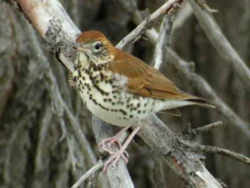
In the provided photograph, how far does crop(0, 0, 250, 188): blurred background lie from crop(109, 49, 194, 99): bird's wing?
0.31 m

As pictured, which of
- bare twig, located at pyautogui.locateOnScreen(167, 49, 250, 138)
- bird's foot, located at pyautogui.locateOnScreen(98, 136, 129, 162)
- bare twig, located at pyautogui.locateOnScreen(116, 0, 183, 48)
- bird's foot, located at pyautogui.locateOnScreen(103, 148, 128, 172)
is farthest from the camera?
bare twig, located at pyautogui.locateOnScreen(167, 49, 250, 138)

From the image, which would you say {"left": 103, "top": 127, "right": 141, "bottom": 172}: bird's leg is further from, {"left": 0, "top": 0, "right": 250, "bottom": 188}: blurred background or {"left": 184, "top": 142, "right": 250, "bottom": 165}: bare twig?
{"left": 184, "top": 142, "right": 250, "bottom": 165}: bare twig

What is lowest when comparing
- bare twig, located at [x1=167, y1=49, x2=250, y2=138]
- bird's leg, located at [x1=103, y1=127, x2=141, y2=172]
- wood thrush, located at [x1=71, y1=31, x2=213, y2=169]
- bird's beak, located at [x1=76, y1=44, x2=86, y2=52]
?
bare twig, located at [x1=167, y1=49, x2=250, y2=138]

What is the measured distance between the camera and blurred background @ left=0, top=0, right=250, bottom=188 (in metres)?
3.81

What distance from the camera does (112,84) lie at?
313 cm

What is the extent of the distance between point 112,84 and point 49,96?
0.87m

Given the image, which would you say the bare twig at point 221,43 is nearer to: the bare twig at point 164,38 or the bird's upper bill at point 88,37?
the bare twig at point 164,38

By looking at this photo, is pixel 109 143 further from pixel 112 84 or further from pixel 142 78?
pixel 142 78

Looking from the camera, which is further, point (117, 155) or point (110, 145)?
point (110, 145)

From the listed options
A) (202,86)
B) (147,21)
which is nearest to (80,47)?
(147,21)

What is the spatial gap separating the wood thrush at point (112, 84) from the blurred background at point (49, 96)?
20 cm

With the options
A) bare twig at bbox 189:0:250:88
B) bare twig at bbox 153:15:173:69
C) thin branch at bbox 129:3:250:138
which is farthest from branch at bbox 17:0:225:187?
thin branch at bbox 129:3:250:138

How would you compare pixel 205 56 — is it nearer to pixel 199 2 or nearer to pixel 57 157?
pixel 57 157

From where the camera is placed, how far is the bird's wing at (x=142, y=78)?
323 centimetres
